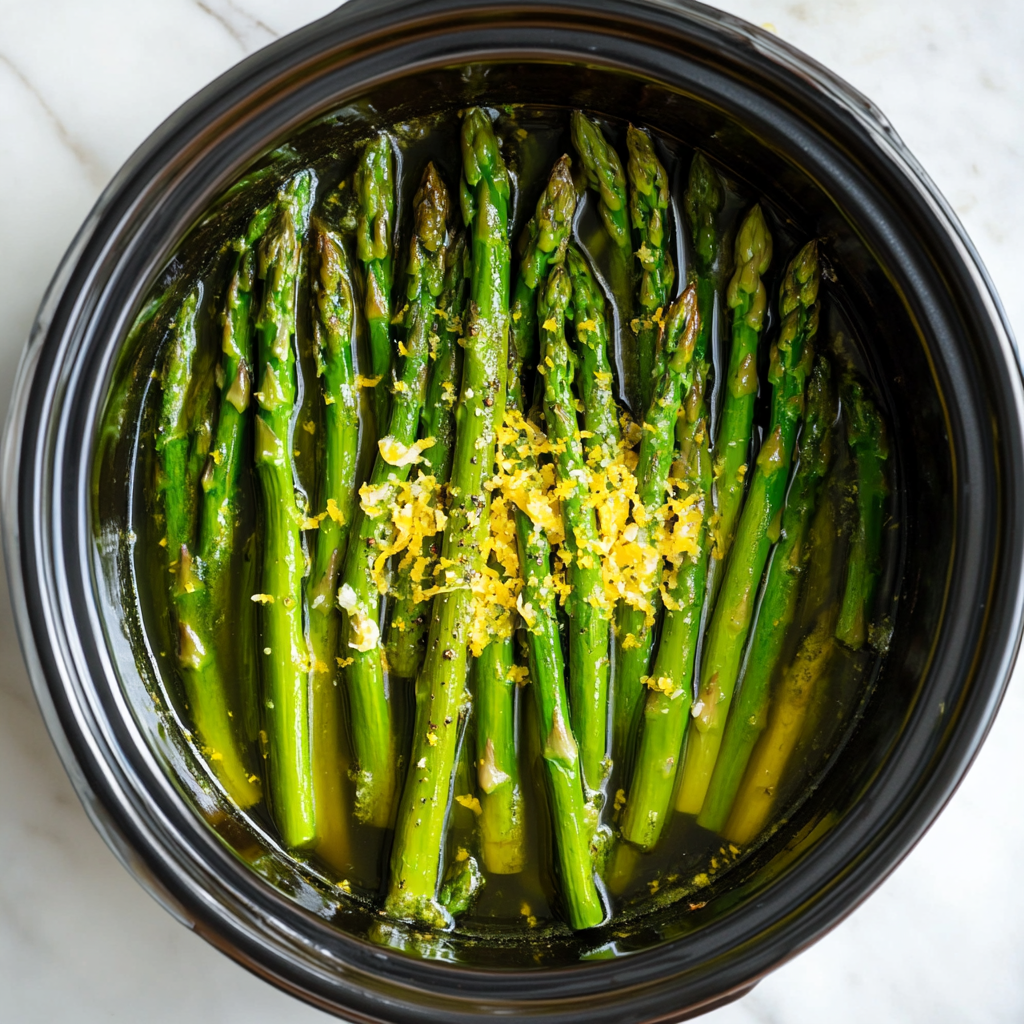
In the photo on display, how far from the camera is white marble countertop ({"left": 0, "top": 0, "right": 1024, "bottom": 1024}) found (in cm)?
133

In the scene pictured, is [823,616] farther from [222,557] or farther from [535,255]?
[222,557]

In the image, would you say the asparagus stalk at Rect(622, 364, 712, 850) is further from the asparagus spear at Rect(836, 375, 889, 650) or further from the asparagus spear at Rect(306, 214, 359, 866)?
the asparagus spear at Rect(306, 214, 359, 866)

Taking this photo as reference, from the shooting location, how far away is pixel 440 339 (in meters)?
1.33

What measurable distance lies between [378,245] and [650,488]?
1.89ft

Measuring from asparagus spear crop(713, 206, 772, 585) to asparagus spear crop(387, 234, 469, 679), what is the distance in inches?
17.0

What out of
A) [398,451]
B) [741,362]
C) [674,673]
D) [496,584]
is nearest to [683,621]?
[674,673]

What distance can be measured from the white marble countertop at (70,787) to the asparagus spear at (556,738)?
1.16 ft

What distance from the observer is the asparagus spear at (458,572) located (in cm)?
127

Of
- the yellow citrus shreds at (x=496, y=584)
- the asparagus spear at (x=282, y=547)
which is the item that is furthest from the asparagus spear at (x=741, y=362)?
the asparagus spear at (x=282, y=547)

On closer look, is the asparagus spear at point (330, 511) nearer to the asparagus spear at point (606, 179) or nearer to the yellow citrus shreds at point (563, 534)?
the yellow citrus shreds at point (563, 534)

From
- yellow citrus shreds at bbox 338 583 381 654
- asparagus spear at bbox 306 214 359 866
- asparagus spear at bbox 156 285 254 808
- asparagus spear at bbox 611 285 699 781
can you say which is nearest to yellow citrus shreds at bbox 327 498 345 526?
asparagus spear at bbox 306 214 359 866

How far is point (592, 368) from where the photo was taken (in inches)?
51.6

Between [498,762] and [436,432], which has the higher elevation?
[436,432]

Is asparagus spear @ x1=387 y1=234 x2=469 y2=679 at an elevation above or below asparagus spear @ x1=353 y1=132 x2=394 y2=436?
below
